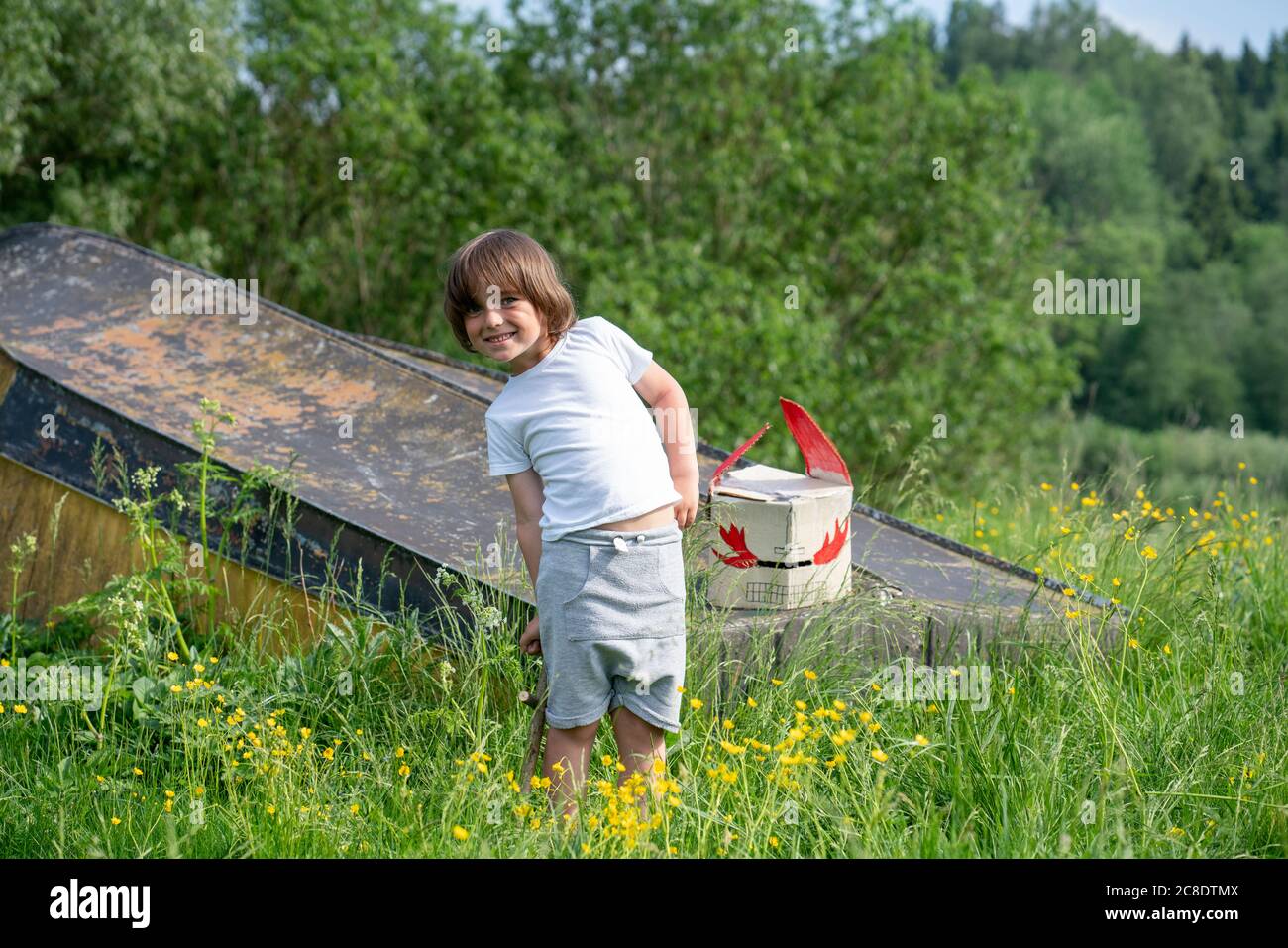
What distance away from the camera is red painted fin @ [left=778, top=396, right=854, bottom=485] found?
3.22 meters

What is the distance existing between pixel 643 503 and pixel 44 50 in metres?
8.25

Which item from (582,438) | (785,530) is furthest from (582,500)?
(785,530)

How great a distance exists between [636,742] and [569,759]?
14 cm

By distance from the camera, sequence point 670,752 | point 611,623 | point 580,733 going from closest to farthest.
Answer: point 611,623 < point 580,733 < point 670,752

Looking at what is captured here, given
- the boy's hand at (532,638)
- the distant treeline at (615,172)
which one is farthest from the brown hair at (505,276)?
the distant treeline at (615,172)

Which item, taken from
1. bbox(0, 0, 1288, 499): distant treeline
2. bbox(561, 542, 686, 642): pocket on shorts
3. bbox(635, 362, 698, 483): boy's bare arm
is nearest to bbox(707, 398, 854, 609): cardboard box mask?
A: bbox(635, 362, 698, 483): boy's bare arm

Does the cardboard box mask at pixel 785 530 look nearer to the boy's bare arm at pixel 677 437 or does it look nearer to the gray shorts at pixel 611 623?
the boy's bare arm at pixel 677 437

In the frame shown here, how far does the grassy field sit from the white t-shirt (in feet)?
1.75

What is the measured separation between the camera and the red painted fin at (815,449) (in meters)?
3.22

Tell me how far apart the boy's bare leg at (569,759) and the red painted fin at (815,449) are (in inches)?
39.2

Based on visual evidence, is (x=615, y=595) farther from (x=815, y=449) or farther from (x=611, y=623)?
(x=815, y=449)

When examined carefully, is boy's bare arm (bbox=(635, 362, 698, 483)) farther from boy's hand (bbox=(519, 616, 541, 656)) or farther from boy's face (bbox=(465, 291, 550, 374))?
boy's hand (bbox=(519, 616, 541, 656))

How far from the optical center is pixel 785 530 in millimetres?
3146

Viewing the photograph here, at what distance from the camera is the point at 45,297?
4.86 metres
